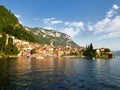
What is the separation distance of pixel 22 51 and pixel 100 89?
167 m

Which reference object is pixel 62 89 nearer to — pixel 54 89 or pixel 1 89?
pixel 54 89

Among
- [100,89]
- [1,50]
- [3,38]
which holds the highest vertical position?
[3,38]

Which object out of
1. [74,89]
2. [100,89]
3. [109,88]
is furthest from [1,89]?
[109,88]

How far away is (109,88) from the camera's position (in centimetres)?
3070

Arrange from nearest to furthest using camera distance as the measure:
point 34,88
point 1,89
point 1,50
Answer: point 1,89
point 34,88
point 1,50

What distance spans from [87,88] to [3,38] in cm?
14116

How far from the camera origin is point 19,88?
93.3 ft

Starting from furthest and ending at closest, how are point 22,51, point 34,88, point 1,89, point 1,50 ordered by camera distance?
point 22,51 < point 1,50 < point 34,88 < point 1,89

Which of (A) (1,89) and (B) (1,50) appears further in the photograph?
(B) (1,50)

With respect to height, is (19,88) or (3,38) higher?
(3,38)

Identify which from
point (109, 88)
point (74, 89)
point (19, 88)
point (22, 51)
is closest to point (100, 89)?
point (109, 88)

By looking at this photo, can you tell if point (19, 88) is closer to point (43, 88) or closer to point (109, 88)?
point (43, 88)

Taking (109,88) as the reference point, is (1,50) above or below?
above

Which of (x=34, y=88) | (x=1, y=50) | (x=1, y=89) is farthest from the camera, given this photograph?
(x=1, y=50)
